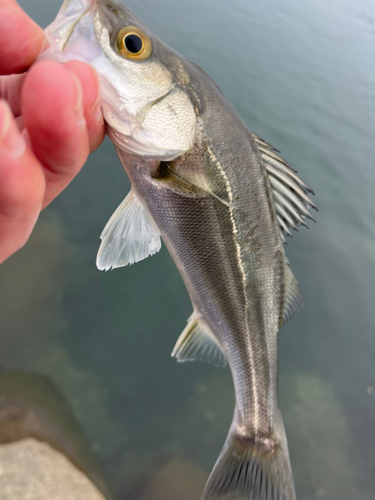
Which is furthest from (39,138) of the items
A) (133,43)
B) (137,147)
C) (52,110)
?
(133,43)

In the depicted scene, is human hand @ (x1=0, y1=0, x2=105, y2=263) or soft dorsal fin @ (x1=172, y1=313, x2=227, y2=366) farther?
soft dorsal fin @ (x1=172, y1=313, x2=227, y2=366)

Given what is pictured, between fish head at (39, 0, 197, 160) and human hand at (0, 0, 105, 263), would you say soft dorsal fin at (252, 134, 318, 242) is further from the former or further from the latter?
human hand at (0, 0, 105, 263)

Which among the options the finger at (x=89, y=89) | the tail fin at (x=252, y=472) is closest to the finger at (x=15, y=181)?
the finger at (x=89, y=89)

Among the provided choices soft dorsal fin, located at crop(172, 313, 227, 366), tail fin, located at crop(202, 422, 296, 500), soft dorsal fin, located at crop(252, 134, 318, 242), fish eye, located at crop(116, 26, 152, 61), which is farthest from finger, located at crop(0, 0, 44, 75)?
tail fin, located at crop(202, 422, 296, 500)

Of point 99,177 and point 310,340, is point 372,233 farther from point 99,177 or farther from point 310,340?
point 99,177

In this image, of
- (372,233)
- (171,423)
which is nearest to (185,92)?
(171,423)

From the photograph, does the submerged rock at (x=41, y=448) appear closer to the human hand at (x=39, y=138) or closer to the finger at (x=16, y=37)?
the human hand at (x=39, y=138)

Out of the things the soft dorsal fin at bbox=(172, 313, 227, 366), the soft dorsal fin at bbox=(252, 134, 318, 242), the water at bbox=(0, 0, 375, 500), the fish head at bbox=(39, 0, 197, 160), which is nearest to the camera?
the fish head at bbox=(39, 0, 197, 160)
